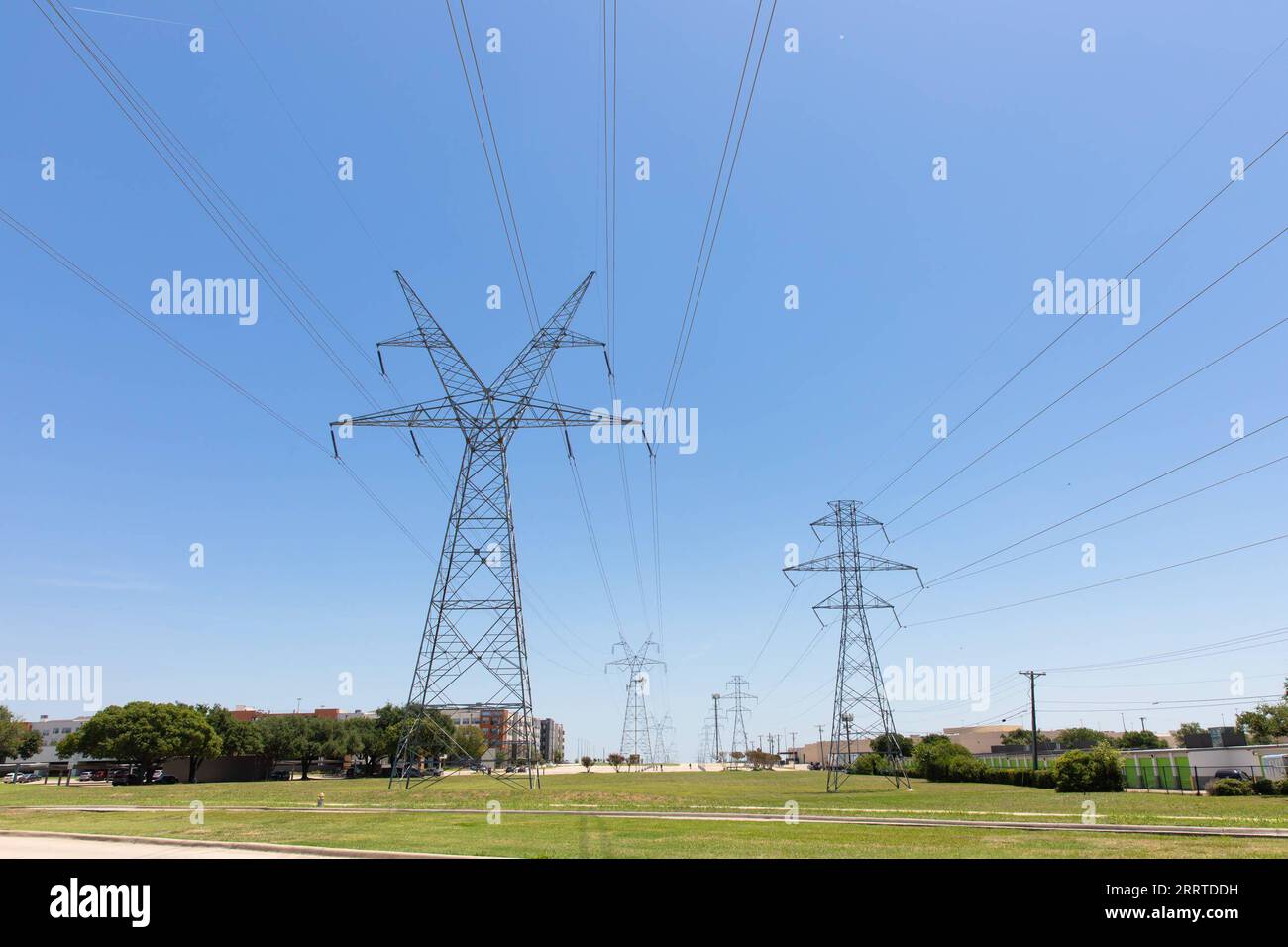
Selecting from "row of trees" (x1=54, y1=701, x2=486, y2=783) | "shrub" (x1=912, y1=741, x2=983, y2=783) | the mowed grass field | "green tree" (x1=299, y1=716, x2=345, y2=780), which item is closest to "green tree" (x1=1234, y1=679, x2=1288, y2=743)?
"shrub" (x1=912, y1=741, x2=983, y2=783)

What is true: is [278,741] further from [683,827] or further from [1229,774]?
[1229,774]

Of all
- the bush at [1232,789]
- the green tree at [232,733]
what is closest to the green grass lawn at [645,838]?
the bush at [1232,789]

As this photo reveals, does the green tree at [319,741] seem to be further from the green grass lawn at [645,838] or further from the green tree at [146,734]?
the green grass lawn at [645,838]

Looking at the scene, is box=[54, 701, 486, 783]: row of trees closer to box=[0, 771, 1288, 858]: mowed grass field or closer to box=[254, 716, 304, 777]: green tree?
box=[254, 716, 304, 777]: green tree

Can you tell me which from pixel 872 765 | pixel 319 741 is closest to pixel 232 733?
pixel 319 741

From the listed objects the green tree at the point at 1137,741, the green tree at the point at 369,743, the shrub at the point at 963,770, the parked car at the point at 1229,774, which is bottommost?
the green tree at the point at 1137,741

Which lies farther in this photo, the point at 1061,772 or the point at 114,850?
the point at 1061,772
